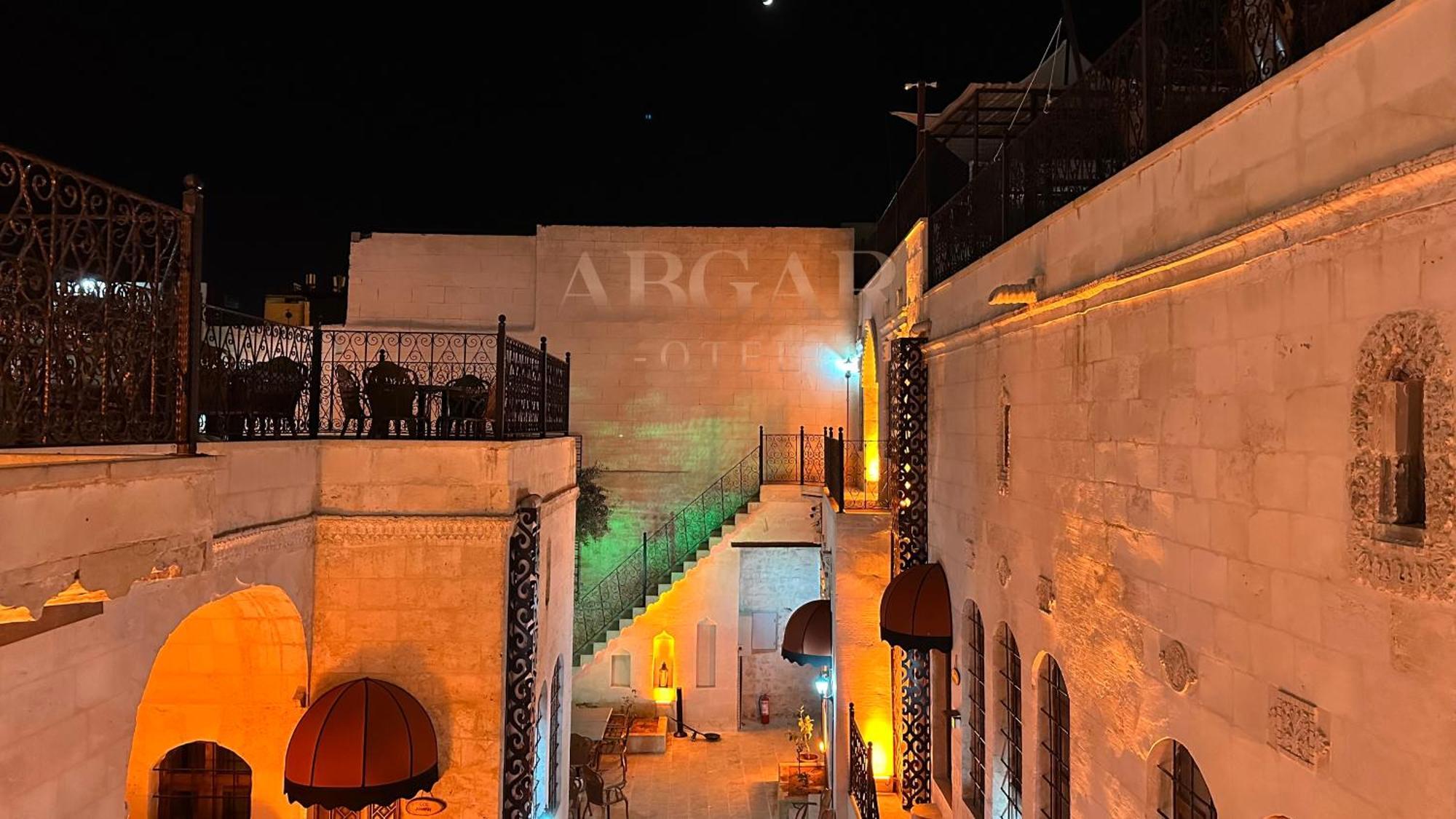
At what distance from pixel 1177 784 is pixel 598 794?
1002cm

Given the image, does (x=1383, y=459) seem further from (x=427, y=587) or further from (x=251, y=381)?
(x=251, y=381)

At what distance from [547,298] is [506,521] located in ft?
40.1

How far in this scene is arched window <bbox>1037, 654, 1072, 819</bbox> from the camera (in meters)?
6.88

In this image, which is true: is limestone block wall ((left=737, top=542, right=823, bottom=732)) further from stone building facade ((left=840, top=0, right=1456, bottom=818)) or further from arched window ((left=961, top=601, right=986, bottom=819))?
stone building facade ((left=840, top=0, right=1456, bottom=818))

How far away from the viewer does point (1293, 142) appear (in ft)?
12.5

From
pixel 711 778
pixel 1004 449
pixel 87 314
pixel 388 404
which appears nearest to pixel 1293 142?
pixel 1004 449

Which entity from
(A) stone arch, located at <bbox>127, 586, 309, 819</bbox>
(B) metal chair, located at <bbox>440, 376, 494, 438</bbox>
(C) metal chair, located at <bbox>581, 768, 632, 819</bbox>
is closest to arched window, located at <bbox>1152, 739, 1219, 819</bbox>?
(B) metal chair, located at <bbox>440, 376, 494, 438</bbox>

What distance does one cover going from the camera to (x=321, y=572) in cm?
732

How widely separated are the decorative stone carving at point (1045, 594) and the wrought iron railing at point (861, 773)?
4528 millimetres

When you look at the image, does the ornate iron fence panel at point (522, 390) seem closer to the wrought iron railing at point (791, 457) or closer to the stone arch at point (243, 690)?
the stone arch at point (243, 690)

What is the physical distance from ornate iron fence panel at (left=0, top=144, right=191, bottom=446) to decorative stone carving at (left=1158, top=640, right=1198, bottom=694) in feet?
18.1

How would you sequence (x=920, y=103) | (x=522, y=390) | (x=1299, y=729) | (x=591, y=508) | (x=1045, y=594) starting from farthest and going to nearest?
1. (x=591, y=508)
2. (x=920, y=103)
3. (x=522, y=390)
4. (x=1045, y=594)
5. (x=1299, y=729)

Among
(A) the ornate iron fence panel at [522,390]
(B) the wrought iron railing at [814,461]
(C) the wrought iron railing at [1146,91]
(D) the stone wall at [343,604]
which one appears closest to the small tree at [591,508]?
(B) the wrought iron railing at [814,461]

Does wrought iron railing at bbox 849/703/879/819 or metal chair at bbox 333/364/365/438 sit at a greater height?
metal chair at bbox 333/364/365/438
